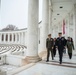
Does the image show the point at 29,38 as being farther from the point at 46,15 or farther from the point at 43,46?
the point at 46,15

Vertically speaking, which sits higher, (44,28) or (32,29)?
(44,28)

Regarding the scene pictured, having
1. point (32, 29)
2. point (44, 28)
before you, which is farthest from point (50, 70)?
point (44, 28)

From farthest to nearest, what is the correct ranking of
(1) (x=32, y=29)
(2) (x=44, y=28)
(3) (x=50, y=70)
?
(2) (x=44, y=28)
(1) (x=32, y=29)
(3) (x=50, y=70)

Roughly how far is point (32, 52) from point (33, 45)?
1.89 ft

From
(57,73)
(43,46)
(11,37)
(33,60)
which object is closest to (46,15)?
(43,46)

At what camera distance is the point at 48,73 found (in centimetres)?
834

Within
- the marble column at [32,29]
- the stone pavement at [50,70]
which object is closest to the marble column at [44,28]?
the marble column at [32,29]

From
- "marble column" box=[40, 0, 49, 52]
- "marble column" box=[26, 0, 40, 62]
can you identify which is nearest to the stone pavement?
"marble column" box=[26, 0, 40, 62]

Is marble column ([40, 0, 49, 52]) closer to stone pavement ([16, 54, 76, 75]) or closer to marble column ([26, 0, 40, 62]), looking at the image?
A: marble column ([26, 0, 40, 62])

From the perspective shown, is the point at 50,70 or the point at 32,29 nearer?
the point at 50,70

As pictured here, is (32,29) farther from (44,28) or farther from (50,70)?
(44,28)

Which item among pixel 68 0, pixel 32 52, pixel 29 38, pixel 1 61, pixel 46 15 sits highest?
pixel 68 0

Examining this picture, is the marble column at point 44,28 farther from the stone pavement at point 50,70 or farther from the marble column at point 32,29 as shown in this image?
the stone pavement at point 50,70

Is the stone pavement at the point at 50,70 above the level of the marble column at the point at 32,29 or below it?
below
